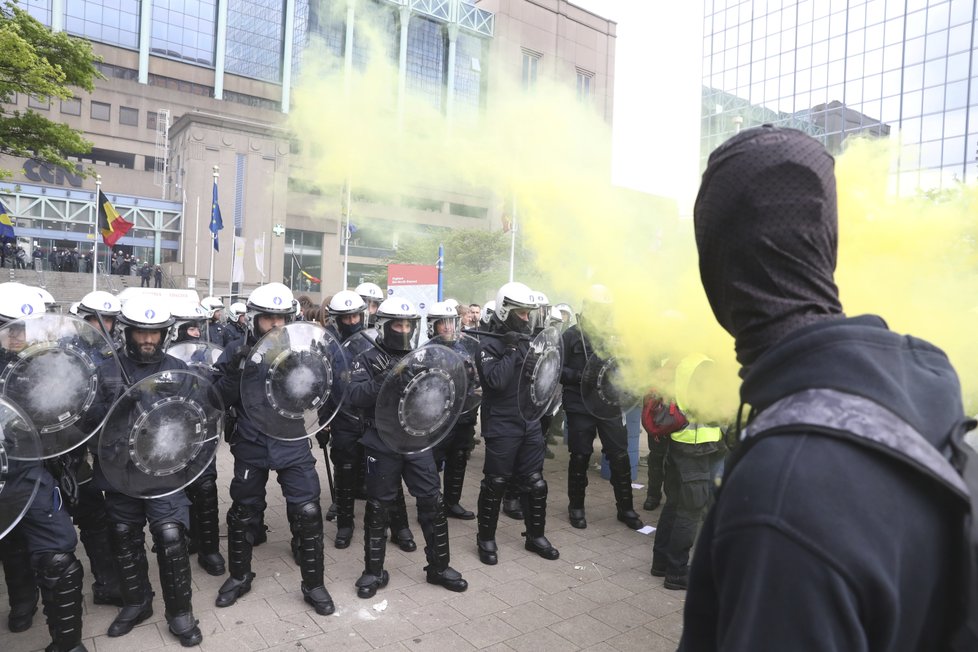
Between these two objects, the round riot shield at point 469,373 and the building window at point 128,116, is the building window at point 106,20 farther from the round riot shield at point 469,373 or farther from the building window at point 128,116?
the round riot shield at point 469,373

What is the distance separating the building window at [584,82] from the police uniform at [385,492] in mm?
9443

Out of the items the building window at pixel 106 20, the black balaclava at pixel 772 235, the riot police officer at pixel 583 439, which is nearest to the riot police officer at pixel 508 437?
the riot police officer at pixel 583 439

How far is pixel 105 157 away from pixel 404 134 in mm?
42434

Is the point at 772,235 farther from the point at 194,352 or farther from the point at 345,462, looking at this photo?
the point at 194,352

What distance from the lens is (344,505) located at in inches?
245

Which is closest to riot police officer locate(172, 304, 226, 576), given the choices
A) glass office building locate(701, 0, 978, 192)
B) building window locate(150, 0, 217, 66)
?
glass office building locate(701, 0, 978, 192)

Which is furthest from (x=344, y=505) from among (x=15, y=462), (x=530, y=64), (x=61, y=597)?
(x=530, y=64)

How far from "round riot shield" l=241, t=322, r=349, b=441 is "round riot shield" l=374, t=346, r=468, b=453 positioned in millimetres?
545

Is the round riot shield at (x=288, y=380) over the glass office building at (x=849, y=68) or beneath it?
beneath

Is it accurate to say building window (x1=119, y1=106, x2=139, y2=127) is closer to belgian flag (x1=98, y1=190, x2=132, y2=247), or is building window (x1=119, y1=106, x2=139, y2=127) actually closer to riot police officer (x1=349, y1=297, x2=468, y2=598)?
belgian flag (x1=98, y1=190, x2=132, y2=247)

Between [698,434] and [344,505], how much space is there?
11.3 feet

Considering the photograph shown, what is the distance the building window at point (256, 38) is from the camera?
45469 millimetres

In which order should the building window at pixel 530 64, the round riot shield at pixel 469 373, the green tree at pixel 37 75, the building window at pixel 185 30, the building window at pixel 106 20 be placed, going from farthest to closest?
the building window at pixel 185 30 → the building window at pixel 106 20 → the building window at pixel 530 64 → the green tree at pixel 37 75 → the round riot shield at pixel 469 373

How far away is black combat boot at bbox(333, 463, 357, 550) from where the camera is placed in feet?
19.8
